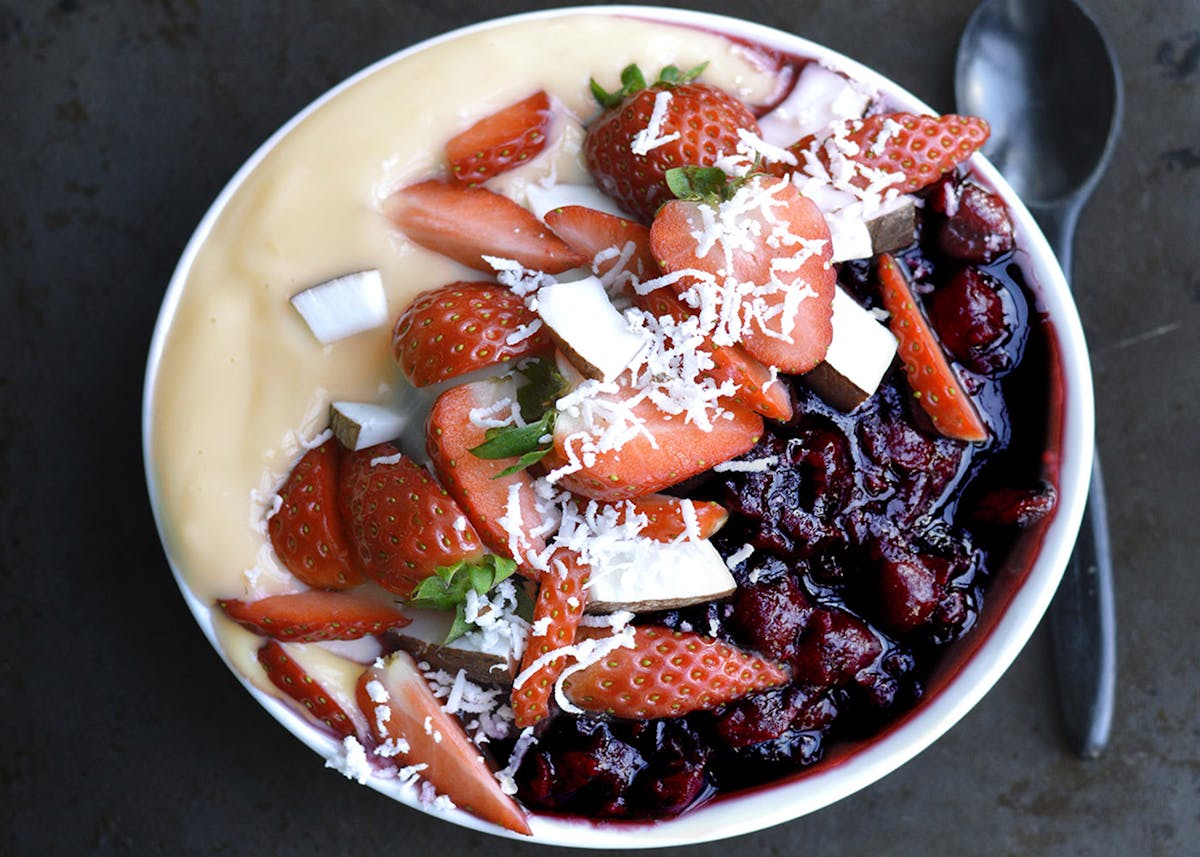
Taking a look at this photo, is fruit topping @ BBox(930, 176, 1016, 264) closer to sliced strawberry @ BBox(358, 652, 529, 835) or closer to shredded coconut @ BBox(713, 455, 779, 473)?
shredded coconut @ BBox(713, 455, 779, 473)

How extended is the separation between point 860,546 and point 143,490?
4.33 ft

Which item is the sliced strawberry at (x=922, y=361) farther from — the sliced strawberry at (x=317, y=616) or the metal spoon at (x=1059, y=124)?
the sliced strawberry at (x=317, y=616)

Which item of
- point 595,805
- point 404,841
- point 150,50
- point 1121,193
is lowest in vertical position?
point 404,841

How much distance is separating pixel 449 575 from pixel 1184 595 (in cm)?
146

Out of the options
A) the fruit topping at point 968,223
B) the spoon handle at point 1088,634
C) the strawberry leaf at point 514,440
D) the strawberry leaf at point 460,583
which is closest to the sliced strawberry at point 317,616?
the strawberry leaf at point 460,583

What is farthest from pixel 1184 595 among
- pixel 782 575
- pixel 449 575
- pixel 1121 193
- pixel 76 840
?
pixel 76 840

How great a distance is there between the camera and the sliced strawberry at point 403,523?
1490 mm

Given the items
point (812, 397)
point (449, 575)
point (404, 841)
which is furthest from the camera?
point (404, 841)

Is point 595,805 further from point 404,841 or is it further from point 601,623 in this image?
point 404,841

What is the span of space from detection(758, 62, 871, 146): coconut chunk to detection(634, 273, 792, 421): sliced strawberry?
38cm

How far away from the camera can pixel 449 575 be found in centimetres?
148

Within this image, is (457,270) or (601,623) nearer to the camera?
(601,623)

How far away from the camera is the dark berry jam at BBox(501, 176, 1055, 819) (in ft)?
5.26

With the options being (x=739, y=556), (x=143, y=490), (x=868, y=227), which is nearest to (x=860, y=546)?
(x=739, y=556)
